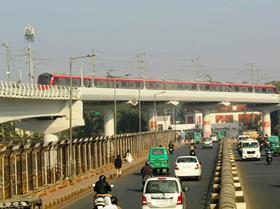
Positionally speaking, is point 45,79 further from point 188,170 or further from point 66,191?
point 66,191

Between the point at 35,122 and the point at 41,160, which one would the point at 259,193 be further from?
the point at 35,122

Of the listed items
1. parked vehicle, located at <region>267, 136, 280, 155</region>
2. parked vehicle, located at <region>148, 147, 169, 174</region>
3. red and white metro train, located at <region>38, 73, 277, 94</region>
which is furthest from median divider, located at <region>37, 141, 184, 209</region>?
red and white metro train, located at <region>38, 73, 277, 94</region>

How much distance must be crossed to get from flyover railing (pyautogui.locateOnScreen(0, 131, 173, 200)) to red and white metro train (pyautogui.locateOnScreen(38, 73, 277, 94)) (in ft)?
51.8

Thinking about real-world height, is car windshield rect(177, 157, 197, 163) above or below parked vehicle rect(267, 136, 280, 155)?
below

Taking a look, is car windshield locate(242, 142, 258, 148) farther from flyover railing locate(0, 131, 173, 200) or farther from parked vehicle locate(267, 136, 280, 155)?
flyover railing locate(0, 131, 173, 200)

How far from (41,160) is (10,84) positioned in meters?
24.2

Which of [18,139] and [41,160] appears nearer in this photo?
[41,160]

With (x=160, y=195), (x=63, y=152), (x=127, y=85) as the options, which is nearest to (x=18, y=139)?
(x=127, y=85)

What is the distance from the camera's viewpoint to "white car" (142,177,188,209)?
21.2 metres

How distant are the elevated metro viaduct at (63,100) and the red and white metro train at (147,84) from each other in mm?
1297

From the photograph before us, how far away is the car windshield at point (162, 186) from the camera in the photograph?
2156 centimetres

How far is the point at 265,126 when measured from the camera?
14788 centimetres

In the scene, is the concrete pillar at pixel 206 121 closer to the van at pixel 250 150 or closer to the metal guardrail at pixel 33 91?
the metal guardrail at pixel 33 91

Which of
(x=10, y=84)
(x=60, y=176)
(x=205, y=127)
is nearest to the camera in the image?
(x=60, y=176)
